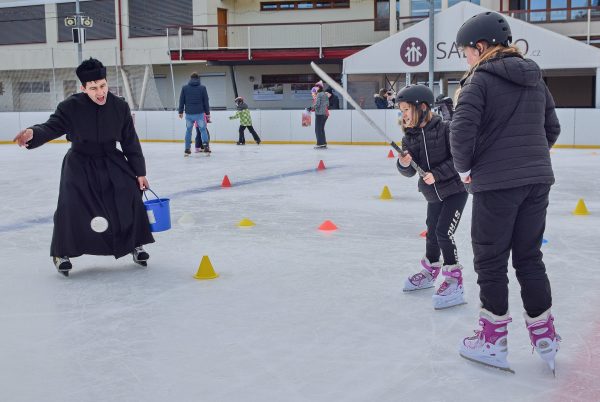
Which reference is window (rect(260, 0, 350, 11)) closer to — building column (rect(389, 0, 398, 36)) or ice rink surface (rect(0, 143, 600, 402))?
building column (rect(389, 0, 398, 36))

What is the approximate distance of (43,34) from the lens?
30453mm

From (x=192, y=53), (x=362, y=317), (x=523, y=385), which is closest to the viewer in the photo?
(x=523, y=385)

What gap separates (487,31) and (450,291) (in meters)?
1.55

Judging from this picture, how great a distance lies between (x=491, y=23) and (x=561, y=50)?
51.9 ft

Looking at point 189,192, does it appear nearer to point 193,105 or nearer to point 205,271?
point 205,271

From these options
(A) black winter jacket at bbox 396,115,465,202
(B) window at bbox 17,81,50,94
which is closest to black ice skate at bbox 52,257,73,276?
(A) black winter jacket at bbox 396,115,465,202

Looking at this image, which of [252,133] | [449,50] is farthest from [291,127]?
[449,50]

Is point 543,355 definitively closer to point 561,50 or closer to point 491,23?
point 491,23

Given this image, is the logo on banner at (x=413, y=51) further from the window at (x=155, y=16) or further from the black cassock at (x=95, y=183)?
the black cassock at (x=95, y=183)

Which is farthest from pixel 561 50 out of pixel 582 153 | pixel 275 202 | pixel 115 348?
pixel 115 348

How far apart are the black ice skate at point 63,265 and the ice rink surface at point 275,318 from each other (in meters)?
0.06

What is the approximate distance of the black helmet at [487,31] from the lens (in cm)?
291

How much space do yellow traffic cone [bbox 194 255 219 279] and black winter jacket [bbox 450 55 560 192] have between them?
225 centimetres

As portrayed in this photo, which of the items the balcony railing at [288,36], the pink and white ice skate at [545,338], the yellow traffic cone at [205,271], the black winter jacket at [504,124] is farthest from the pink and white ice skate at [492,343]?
the balcony railing at [288,36]
